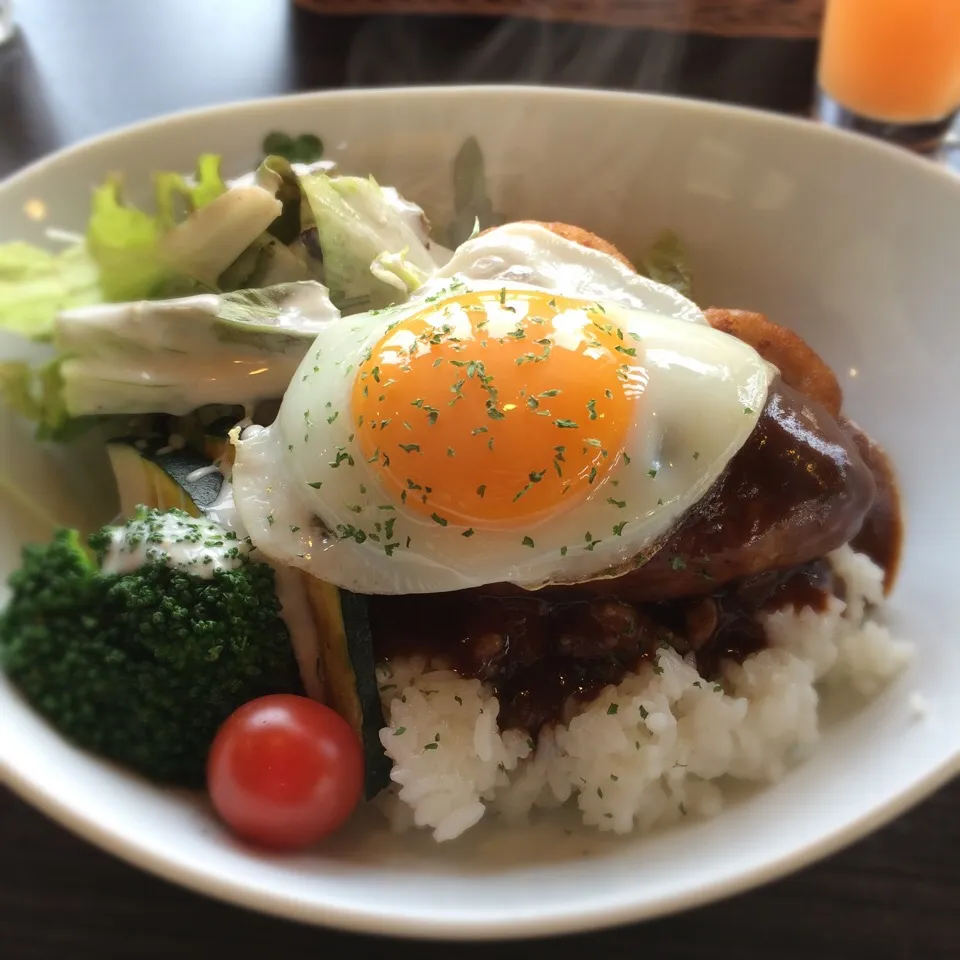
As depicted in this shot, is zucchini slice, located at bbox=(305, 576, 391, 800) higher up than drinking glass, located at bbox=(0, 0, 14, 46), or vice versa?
drinking glass, located at bbox=(0, 0, 14, 46)

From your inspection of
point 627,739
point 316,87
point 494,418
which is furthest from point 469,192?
point 627,739

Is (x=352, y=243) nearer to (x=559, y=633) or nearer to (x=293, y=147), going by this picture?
(x=293, y=147)

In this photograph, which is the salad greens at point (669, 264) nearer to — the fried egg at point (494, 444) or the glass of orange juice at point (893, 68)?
the fried egg at point (494, 444)

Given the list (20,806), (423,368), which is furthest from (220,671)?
(423,368)

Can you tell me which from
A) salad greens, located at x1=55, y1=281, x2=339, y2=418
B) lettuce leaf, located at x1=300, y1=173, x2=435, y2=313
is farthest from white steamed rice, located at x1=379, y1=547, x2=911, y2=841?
lettuce leaf, located at x1=300, y1=173, x2=435, y2=313

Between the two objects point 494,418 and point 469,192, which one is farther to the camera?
point 469,192

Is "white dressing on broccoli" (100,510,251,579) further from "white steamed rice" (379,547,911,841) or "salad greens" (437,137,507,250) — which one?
"salad greens" (437,137,507,250)

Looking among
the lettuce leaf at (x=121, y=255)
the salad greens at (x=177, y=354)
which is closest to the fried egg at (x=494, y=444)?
the salad greens at (x=177, y=354)
